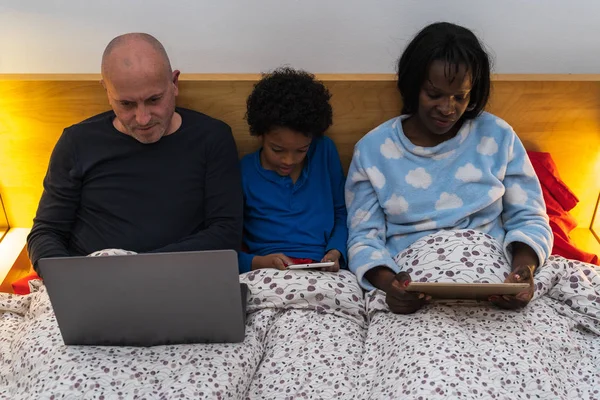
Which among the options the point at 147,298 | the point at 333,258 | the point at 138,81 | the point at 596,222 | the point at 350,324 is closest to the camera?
the point at 147,298

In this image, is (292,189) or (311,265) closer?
(311,265)

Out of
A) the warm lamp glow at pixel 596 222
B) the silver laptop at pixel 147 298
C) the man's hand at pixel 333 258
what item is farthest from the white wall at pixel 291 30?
the silver laptop at pixel 147 298

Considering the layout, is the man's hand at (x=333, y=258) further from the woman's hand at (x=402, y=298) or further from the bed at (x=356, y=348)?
the woman's hand at (x=402, y=298)

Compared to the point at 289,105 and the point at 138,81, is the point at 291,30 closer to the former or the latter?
the point at 289,105

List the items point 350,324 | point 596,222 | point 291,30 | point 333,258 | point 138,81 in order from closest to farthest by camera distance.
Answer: point 138,81
point 350,324
point 333,258
point 291,30
point 596,222

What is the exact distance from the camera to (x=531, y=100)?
175 centimetres

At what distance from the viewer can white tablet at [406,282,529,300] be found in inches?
48.9

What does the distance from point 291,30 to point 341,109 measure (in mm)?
267

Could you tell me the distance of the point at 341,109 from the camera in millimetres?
1750

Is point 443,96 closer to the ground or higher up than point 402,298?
higher up

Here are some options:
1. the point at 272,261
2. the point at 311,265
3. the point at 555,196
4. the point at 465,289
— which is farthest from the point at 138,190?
the point at 555,196

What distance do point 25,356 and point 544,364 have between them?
→ 1.14m

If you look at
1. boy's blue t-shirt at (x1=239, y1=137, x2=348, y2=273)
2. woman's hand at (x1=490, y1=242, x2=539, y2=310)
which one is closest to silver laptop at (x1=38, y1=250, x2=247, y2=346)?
boy's blue t-shirt at (x1=239, y1=137, x2=348, y2=273)

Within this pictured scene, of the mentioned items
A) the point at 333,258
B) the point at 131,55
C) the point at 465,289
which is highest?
the point at 131,55
